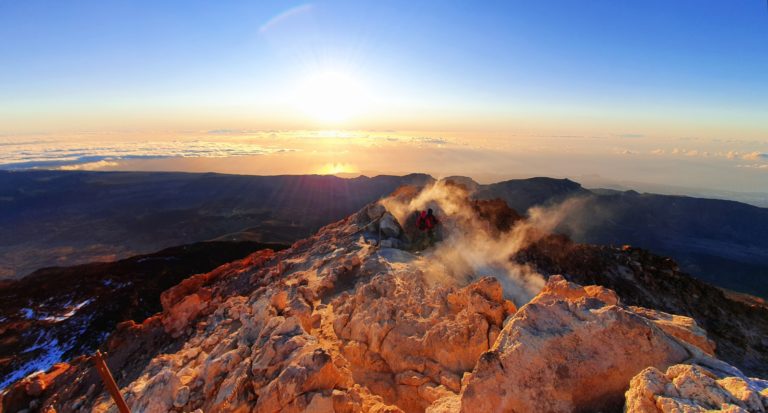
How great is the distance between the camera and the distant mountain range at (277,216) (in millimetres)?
73375

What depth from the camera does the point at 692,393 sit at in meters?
3.64

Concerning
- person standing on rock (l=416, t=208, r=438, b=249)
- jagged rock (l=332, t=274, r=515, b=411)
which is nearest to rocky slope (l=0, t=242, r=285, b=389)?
person standing on rock (l=416, t=208, r=438, b=249)

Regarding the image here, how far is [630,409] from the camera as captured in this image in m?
3.84

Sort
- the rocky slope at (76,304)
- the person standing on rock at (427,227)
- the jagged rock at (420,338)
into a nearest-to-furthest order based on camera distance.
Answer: the jagged rock at (420,338)
the person standing on rock at (427,227)
the rocky slope at (76,304)

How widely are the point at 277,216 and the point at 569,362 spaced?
298ft

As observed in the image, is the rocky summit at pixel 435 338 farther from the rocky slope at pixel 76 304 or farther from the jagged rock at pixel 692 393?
the rocky slope at pixel 76 304

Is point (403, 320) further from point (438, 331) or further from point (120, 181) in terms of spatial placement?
point (120, 181)

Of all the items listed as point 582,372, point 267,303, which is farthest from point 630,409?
point 267,303

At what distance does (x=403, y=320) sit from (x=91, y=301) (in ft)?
94.3

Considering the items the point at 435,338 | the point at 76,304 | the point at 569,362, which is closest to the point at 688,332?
the point at 569,362

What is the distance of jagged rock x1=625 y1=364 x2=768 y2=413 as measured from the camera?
135 inches

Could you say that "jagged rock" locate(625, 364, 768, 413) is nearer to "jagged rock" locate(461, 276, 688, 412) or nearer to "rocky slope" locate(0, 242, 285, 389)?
"jagged rock" locate(461, 276, 688, 412)

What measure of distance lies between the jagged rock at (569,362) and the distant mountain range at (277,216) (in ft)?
179

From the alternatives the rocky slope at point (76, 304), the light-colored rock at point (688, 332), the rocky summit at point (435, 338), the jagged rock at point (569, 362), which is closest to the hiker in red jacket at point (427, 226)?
the rocky summit at point (435, 338)
